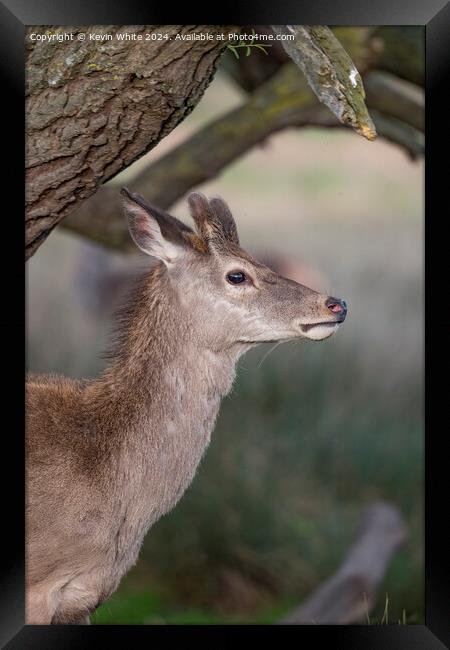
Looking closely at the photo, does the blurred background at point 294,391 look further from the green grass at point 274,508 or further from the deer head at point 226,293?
the deer head at point 226,293

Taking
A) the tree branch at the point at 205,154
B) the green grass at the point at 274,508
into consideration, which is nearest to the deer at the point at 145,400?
the tree branch at the point at 205,154

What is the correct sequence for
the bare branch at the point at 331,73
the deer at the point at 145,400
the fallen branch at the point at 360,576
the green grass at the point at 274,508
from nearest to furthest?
1. the bare branch at the point at 331,73
2. the deer at the point at 145,400
3. the fallen branch at the point at 360,576
4. the green grass at the point at 274,508

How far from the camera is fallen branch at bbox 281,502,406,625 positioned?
9.08m

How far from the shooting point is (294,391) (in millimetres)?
11961

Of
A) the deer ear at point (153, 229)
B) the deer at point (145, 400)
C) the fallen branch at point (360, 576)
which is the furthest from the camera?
the fallen branch at point (360, 576)

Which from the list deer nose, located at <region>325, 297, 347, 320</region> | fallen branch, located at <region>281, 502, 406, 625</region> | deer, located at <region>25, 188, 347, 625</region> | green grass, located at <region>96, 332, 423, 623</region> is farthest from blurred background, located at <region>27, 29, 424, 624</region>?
deer nose, located at <region>325, 297, 347, 320</region>

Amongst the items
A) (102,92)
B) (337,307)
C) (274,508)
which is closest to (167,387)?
(337,307)

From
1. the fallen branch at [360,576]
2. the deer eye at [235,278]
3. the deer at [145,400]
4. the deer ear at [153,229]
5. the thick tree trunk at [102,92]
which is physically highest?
the thick tree trunk at [102,92]

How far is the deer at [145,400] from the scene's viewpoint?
5465 mm
